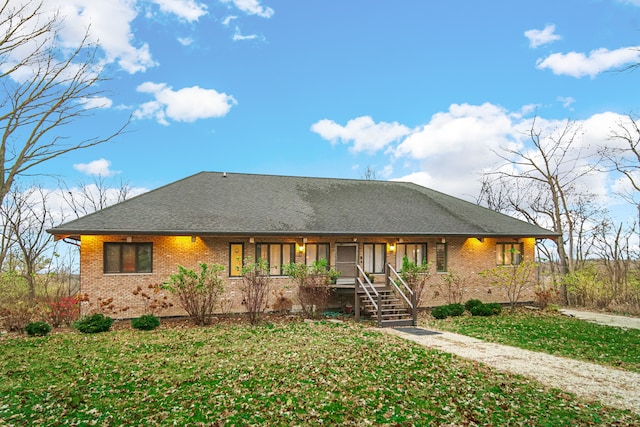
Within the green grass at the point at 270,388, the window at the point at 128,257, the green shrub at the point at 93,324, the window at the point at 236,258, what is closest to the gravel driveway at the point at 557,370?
the green grass at the point at 270,388

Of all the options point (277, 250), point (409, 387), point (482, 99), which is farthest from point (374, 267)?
point (409, 387)

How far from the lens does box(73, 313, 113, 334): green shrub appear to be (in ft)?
40.8

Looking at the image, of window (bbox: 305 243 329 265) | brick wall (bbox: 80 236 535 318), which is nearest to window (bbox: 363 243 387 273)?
brick wall (bbox: 80 236 535 318)

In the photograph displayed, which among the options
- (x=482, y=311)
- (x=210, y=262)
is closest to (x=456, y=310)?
(x=482, y=311)

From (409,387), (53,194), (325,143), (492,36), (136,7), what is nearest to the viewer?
(409,387)

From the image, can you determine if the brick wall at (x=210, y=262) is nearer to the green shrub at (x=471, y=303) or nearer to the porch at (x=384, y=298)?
the porch at (x=384, y=298)

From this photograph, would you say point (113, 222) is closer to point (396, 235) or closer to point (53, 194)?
point (396, 235)

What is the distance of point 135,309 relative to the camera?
572 inches

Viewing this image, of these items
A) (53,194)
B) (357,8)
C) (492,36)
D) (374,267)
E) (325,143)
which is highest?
(357,8)

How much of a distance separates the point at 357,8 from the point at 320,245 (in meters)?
8.86

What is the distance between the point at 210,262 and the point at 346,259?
5233 millimetres

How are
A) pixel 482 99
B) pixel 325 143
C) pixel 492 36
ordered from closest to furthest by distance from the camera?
pixel 492 36, pixel 482 99, pixel 325 143

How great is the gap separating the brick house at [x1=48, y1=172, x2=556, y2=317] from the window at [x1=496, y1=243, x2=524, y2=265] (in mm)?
43

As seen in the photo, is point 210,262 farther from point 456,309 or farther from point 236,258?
point 456,309
